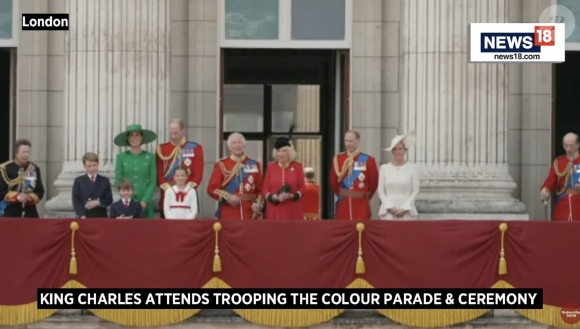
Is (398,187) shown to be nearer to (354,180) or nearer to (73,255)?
(354,180)

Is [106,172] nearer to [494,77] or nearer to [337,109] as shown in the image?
[337,109]

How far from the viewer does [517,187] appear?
24.6 m

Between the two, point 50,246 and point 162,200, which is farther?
point 162,200

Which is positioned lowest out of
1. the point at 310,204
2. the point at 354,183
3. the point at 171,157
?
the point at 310,204

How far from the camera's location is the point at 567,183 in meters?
22.5

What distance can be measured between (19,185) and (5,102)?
12.1 feet

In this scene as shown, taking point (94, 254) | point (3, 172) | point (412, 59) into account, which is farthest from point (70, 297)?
point (412, 59)

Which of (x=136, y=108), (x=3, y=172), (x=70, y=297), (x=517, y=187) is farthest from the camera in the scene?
(x=517, y=187)

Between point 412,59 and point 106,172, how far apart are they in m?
4.85

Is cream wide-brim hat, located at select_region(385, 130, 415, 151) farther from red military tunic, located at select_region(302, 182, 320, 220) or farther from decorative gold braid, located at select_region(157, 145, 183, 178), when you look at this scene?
decorative gold braid, located at select_region(157, 145, 183, 178)

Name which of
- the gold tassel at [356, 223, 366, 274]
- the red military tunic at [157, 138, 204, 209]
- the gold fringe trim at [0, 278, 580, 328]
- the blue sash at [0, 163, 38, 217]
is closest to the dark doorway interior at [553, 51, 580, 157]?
the gold fringe trim at [0, 278, 580, 328]

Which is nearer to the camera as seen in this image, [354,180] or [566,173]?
[354,180]

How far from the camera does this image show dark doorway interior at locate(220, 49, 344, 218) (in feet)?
82.7

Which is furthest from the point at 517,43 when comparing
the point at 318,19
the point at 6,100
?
the point at 6,100
